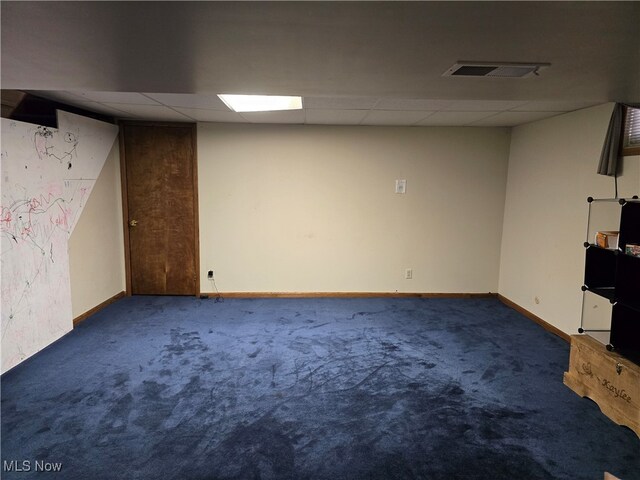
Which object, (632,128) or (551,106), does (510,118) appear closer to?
(551,106)

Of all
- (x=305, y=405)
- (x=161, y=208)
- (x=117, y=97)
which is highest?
(x=117, y=97)

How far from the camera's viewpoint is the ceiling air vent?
1.74 metres

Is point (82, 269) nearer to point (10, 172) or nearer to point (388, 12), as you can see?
point (10, 172)

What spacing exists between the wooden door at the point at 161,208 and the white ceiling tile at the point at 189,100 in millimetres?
1172

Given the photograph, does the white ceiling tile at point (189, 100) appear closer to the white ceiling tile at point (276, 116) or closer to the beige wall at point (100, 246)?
the white ceiling tile at point (276, 116)

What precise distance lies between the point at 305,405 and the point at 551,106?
3.38 m

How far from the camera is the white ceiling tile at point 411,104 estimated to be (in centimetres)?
332

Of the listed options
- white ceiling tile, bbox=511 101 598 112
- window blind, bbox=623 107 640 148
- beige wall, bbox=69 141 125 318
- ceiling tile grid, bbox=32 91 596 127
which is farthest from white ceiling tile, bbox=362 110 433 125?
beige wall, bbox=69 141 125 318

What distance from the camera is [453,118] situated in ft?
13.9

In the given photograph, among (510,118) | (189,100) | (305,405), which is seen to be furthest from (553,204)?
(189,100)

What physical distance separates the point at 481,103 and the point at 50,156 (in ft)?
12.9

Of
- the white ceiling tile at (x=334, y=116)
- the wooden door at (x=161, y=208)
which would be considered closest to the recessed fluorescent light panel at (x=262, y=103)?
the white ceiling tile at (x=334, y=116)

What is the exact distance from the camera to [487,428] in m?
2.41

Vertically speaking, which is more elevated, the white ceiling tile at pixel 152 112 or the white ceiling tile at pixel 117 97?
the white ceiling tile at pixel 152 112
